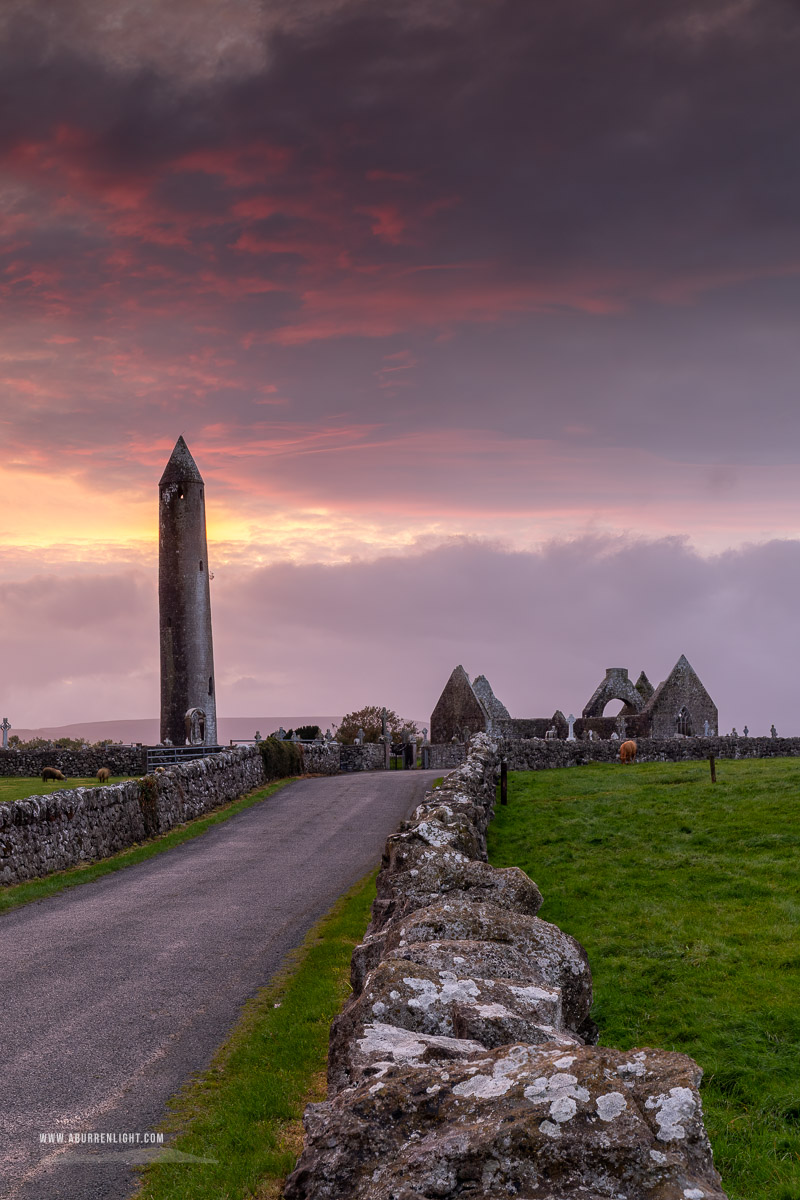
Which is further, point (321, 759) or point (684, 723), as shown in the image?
point (684, 723)

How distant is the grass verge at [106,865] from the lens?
57.3 ft

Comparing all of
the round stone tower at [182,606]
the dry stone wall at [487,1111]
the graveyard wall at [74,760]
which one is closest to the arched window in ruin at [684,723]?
the round stone tower at [182,606]

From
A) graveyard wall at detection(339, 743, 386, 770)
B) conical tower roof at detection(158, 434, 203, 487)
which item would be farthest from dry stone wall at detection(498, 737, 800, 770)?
conical tower roof at detection(158, 434, 203, 487)

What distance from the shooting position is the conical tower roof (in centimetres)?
5856

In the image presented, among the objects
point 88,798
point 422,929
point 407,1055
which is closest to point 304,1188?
point 407,1055

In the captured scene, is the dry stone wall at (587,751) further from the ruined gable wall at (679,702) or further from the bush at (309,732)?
the bush at (309,732)

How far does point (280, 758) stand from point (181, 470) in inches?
970

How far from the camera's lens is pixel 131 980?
38.2ft

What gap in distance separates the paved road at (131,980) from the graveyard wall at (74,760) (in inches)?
1099

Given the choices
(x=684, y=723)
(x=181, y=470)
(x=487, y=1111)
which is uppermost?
(x=181, y=470)

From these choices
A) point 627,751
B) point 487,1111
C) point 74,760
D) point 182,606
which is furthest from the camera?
point 182,606

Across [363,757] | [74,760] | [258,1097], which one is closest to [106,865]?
[258,1097]

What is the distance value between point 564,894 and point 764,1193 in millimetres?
8982

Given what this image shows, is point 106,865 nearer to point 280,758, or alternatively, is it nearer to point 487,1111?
point 487,1111
